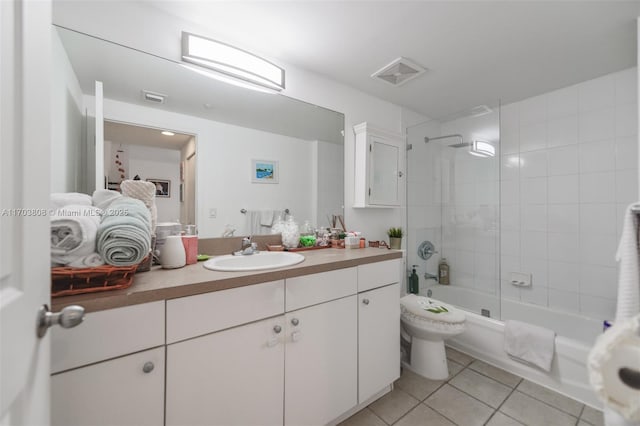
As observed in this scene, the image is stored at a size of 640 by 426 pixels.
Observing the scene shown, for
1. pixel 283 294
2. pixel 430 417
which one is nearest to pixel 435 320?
pixel 430 417

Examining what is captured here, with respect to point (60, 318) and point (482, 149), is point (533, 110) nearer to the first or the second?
point (482, 149)

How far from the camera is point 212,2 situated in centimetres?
128

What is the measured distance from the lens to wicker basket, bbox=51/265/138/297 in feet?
2.37

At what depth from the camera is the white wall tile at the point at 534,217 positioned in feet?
7.49

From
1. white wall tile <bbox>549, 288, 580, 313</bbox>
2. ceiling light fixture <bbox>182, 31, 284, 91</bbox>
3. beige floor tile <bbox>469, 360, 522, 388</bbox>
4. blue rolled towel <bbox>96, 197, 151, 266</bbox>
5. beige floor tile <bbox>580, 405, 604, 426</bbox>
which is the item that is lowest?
beige floor tile <bbox>469, 360, 522, 388</bbox>

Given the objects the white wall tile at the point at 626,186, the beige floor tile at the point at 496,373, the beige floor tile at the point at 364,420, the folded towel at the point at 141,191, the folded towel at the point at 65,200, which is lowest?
the beige floor tile at the point at 496,373

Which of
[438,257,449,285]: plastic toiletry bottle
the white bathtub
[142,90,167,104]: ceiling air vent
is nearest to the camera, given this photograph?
[142,90,167,104]: ceiling air vent

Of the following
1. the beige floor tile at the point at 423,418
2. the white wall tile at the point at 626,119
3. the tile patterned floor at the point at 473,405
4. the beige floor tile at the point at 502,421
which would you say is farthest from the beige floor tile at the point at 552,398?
the white wall tile at the point at 626,119

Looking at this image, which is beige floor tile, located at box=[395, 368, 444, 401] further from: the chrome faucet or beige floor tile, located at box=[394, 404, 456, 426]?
the chrome faucet

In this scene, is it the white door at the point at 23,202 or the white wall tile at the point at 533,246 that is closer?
the white door at the point at 23,202

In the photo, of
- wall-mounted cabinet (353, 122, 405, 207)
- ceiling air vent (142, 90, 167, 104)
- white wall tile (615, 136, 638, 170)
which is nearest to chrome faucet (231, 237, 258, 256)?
ceiling air vent (142, 90, 167, 104)

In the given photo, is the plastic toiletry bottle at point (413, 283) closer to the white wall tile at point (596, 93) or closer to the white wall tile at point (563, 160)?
the white wall tile at point (563, 160)

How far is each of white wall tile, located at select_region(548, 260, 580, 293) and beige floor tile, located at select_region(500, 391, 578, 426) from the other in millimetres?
1117

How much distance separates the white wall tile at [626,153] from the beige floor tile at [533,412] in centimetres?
182
